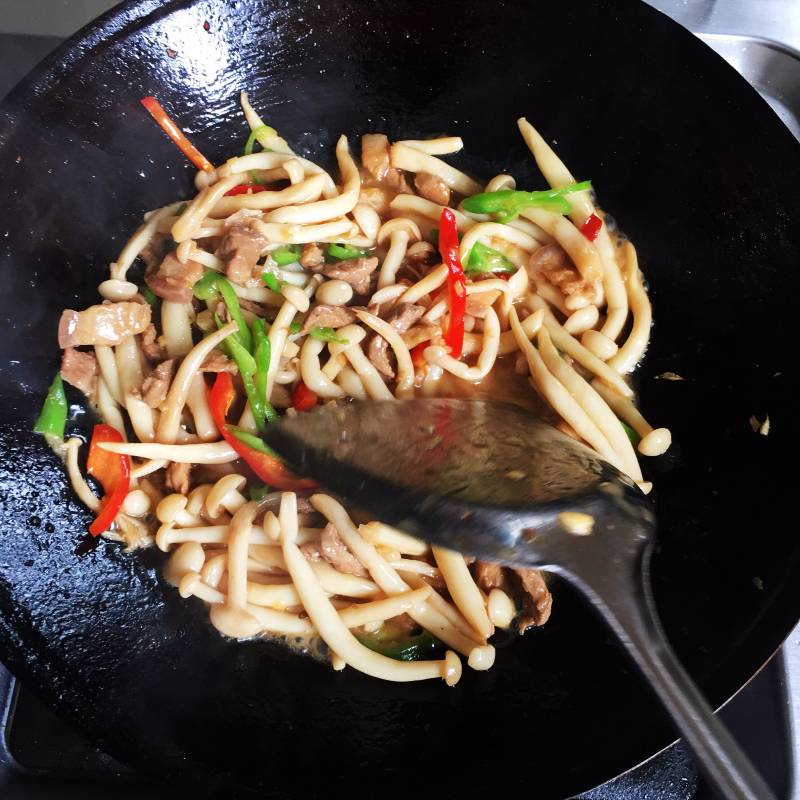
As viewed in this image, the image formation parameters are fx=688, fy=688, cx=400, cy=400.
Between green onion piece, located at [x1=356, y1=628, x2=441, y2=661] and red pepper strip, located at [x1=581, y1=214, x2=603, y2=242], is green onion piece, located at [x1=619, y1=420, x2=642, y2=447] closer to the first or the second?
red pepper strip, located at [x1=581, y1=214, x2=603, y2=242]

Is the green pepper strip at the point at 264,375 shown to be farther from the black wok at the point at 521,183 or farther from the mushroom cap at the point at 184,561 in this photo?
the black wok at the point at 521,183

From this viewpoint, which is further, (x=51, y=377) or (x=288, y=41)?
(x=288, y=41)

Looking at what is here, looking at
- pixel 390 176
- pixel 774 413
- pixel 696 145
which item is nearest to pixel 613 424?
pixel 774 413

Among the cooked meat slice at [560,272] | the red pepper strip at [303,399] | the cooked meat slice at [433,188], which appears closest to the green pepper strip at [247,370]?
the red pepper strip at [303,399]

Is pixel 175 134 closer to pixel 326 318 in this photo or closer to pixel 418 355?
pixel 326 318

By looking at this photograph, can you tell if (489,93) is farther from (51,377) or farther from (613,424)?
(51,377)

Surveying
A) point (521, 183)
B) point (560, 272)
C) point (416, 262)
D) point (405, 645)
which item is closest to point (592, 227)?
point (560, 272)
